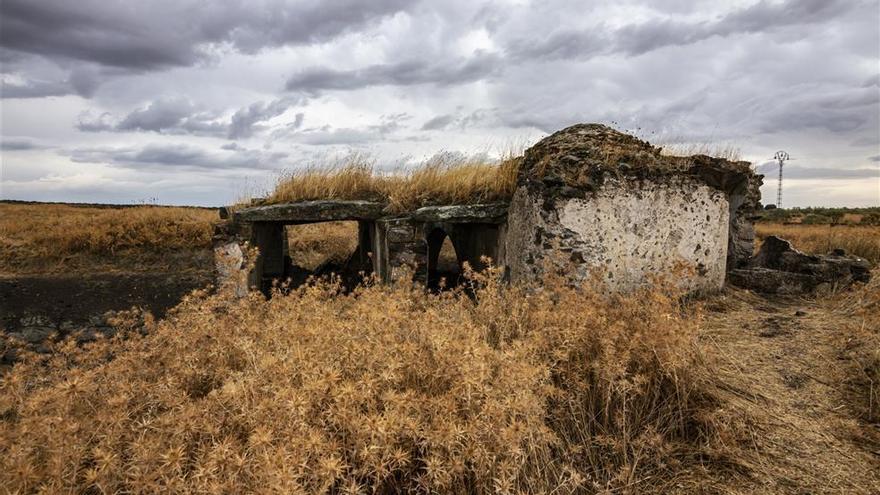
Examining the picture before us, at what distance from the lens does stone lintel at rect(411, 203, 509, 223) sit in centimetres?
777

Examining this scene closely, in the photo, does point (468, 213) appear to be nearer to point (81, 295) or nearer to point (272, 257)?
point (272, 257)

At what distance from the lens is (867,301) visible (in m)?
5.63

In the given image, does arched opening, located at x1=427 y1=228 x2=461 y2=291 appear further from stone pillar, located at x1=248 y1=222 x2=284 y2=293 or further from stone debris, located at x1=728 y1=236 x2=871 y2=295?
stone debris, located at x1=728 y1=236 x2=871 y2=295

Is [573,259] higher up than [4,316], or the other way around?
[573,259]

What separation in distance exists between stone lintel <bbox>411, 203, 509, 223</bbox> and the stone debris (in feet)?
11.5

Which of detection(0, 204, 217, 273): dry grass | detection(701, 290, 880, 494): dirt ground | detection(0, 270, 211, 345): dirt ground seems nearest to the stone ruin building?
detection(701, 290, 880, 494): dirt ground

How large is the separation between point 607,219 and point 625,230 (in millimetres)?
290

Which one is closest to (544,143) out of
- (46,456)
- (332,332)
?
(332,332)

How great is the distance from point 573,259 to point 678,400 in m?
2.85

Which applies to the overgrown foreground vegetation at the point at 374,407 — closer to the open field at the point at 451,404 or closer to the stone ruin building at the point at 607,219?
the open field at the point at 451,404

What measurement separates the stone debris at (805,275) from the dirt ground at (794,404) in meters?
1.44

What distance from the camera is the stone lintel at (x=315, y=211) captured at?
8.51 metres

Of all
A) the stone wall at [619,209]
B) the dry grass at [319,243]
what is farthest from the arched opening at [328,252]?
the stone wall at [619,209]

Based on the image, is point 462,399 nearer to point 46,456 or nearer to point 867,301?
point 46,456
